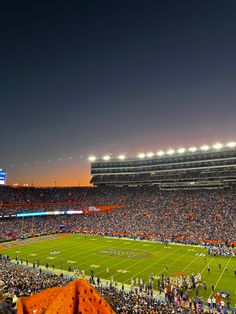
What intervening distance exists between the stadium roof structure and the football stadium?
0.74 feet

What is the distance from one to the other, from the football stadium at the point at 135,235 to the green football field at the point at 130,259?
11cm

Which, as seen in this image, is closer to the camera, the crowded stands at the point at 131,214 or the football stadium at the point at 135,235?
the football stadium at the point at 135,235

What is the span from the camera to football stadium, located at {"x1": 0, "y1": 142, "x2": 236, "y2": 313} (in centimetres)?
2005

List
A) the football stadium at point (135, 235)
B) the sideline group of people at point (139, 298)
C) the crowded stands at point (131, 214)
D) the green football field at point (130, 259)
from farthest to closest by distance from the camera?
the crowded stands at point (131, 214)
the green football field at point (130, 259)
the football stadium at point (135, 235)
the sideline group of people at point (139, 298)

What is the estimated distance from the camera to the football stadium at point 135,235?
20.0 m

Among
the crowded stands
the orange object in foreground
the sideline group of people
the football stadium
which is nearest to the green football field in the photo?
the football stadium

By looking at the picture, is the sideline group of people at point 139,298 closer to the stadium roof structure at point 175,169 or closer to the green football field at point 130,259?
the green football field at point 130,259

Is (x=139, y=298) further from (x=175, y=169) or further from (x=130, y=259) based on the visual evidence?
(x=175, y=169)

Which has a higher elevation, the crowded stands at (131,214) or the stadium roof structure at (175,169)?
the stadium roof structure at (175,169)

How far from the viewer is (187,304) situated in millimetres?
19484

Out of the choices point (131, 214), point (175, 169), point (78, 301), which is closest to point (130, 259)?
point (131, 214)

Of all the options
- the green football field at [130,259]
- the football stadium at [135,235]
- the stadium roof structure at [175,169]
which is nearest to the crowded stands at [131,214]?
the football stadium at [135,235]

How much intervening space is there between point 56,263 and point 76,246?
9.70m

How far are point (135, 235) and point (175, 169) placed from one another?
1064 inches
